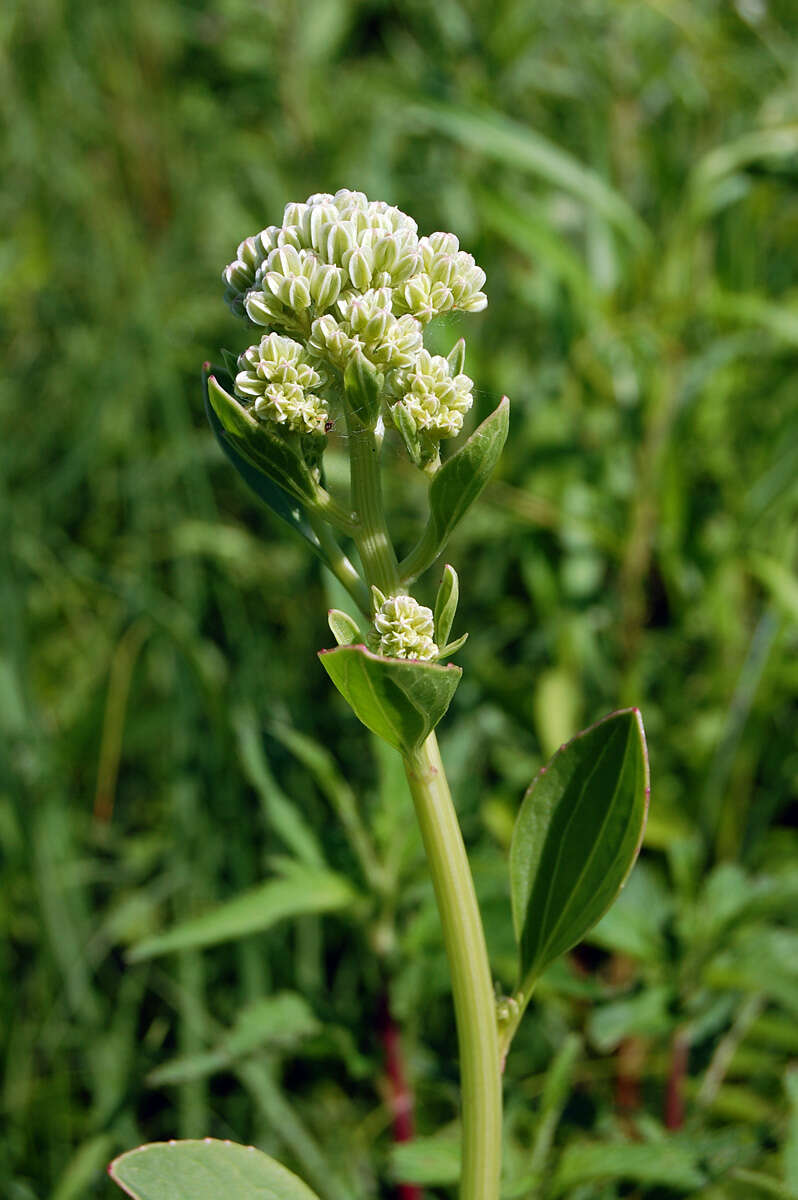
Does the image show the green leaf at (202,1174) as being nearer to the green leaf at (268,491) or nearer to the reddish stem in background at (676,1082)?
the green leaf at (268,491)

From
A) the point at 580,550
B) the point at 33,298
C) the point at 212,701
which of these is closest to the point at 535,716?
the point at 580,550

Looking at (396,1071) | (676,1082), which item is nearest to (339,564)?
(396,1071)

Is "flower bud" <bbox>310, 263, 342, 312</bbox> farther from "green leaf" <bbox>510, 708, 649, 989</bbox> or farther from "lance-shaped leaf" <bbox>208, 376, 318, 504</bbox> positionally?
"green leaf" <bbox>510, 708, 649, 989</bbox>

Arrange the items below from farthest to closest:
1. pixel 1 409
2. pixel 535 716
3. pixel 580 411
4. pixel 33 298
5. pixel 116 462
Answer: pixel 33 298
pixel 116 462
pixel 1 409
pixel 580 411
pixel 535 716

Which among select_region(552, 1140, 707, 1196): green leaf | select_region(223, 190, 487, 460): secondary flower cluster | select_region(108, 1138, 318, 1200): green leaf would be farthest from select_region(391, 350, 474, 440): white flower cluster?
select_region(552, 1140, 707, 1196): green leaf

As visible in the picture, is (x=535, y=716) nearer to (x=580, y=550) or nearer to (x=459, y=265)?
(x=580, y=550)

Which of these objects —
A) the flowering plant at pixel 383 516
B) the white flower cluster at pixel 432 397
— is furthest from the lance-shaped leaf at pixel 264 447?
the white flower cluster at pixel 432 397

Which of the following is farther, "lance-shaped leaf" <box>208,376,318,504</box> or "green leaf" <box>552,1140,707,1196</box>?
"green leaf" <box>552,1140,707,1196</box>
